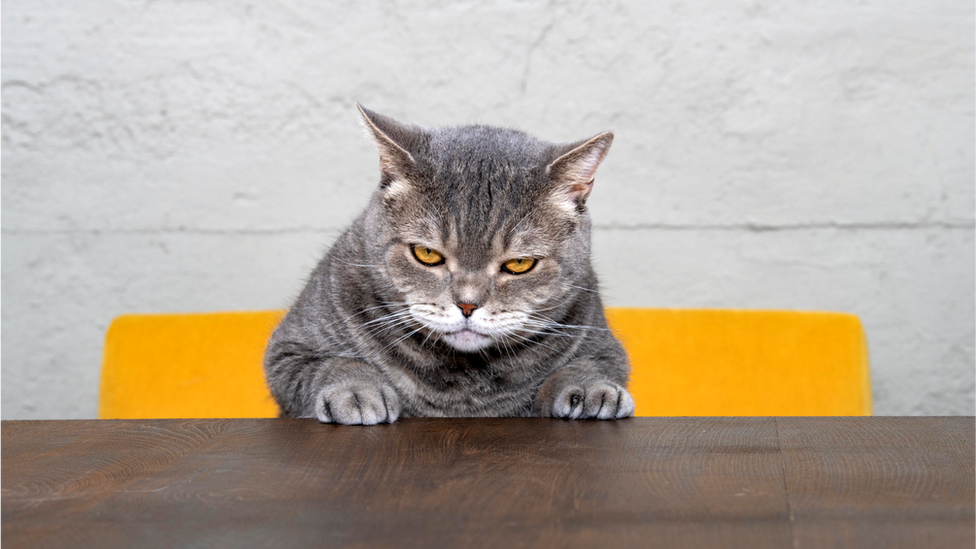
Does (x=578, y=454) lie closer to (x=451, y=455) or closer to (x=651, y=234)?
(x=451, y=455)

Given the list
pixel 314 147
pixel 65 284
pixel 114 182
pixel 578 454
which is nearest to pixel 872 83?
pixel 314 147

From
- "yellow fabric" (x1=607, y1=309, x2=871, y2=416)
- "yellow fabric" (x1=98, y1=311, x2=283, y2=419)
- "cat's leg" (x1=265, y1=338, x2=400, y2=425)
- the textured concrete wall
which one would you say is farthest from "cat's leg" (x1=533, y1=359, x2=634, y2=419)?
the textured concrete wall

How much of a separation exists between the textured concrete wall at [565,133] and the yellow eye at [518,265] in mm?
1106

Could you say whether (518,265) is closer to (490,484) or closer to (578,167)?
(578,167)

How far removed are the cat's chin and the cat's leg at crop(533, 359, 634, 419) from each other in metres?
0.14

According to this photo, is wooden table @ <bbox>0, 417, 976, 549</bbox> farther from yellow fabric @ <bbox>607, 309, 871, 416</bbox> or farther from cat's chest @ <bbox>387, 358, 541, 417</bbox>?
yellow fabric @ <bbox>607, 309, 871, 416</bbox>

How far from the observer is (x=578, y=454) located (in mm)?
900

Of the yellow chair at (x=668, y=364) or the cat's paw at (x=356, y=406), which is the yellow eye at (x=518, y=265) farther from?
the yellow chair at (x=668, y=364)

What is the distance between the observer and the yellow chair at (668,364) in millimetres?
1863

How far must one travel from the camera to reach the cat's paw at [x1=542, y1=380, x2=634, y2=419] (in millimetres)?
1190

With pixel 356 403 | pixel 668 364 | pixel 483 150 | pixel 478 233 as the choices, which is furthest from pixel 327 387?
pixel 668 364

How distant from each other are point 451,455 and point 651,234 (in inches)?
67.6

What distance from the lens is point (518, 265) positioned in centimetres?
137

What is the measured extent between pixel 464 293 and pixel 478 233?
11 centimetres
